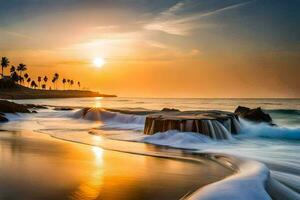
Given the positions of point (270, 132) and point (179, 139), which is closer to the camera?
point (179, 139)

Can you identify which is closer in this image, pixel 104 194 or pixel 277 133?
pixel 104 194

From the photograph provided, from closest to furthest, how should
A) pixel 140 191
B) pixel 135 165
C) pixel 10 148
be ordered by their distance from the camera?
1. pixel 140 191
2. pixel 135 165
3. pixel 10 148

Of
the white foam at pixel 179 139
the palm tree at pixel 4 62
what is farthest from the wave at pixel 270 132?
the palm tree at pixel 4 62

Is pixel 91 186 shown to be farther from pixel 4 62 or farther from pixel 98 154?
pixel 4 62

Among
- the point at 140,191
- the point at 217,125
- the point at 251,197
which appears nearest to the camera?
the point at 251,197

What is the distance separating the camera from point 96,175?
26.6ft

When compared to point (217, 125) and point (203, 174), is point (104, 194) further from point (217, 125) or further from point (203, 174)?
point (217, 125)

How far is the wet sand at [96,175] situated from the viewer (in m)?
6.47

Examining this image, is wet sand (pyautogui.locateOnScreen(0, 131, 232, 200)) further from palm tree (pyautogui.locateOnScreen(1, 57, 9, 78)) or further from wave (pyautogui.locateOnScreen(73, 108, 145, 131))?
palm tree (pyautogui.locateOnScreen(1, 57, 9, 78))

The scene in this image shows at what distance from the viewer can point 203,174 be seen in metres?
8.44

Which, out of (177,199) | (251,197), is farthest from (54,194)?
(251,197)

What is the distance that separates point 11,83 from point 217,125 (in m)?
139

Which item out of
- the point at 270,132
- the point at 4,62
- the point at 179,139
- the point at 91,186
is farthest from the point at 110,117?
the point at 4,62

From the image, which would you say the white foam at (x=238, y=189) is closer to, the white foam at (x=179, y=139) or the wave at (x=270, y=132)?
the white foam at (x=179, y=139)
